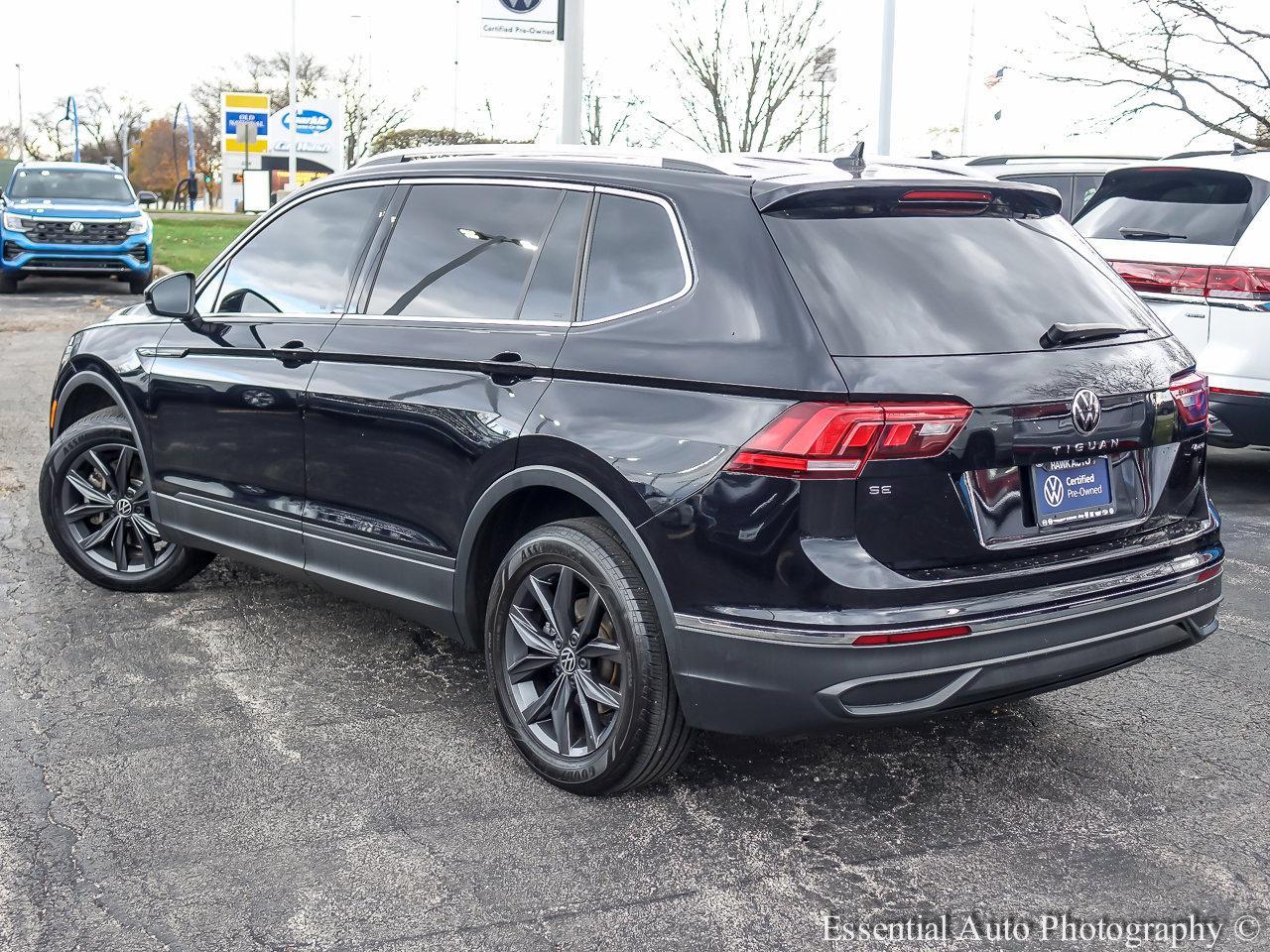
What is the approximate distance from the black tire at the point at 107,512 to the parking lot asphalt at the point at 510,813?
481 millimetres

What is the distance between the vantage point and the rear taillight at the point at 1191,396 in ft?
12.5

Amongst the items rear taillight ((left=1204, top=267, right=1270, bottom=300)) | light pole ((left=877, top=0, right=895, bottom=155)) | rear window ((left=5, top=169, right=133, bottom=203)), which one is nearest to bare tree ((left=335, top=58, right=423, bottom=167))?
rear window ((left=5, top=169, right=133, bottom=203))

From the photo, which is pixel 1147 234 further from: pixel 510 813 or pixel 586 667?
pixel 510 813

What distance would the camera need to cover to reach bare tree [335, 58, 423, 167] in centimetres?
6762

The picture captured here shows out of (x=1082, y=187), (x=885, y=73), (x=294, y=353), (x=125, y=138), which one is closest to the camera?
(x=294, y=353)

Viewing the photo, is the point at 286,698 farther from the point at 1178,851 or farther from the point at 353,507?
the point at 1178,851

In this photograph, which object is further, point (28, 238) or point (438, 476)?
point (28, 238)

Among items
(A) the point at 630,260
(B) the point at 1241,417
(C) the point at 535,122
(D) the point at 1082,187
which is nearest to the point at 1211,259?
(B) the point at 1241,417

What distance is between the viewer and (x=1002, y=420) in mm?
3342

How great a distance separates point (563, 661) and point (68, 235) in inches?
762

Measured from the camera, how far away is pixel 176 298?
17.4ft

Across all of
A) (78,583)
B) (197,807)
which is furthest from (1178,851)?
(78,583)

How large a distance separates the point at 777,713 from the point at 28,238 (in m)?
20.2

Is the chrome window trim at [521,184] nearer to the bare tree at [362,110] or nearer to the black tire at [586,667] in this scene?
the black tire at [586,667]
